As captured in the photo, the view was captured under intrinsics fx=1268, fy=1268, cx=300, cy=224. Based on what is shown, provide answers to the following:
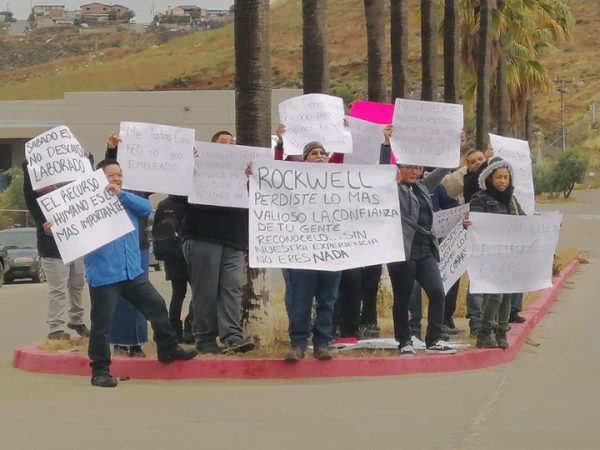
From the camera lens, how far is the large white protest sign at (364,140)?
12414mm

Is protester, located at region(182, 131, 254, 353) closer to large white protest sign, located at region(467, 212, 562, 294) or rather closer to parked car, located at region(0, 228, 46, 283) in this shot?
large white protest sign, located at region(467, 212, 562, 294)

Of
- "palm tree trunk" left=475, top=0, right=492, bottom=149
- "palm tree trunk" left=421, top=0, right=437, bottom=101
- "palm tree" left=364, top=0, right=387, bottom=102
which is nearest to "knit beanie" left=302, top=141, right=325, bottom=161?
"palm tree" left=364, top=0, right=387, bottom=102

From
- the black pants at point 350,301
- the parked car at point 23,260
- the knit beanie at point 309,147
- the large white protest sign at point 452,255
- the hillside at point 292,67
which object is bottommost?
the parked car at point 23,260

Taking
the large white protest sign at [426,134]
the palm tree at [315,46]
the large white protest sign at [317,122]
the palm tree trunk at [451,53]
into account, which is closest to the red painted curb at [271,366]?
the large white protest sign at [426,134]

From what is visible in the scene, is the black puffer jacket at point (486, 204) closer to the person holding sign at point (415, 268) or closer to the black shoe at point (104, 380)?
the person holding sign at point (415, 268)

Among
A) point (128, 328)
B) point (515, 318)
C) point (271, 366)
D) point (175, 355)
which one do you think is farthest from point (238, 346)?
point (515, 318)

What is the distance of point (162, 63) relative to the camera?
125625mm

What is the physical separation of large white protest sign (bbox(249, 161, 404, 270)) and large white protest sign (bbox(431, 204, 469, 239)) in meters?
1.50

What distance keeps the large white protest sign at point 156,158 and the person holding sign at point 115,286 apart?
1.95ft

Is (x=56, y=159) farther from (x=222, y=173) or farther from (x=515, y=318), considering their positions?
(x=515, y=318)

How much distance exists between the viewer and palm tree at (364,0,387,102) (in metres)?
16.8

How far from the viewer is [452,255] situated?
1218cm

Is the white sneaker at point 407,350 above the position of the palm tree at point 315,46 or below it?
below

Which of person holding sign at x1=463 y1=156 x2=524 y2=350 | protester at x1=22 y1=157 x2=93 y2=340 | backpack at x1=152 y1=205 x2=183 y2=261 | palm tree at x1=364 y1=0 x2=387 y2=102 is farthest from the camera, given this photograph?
palm tree at x1=364 y1=0 x2=387 y2=102
